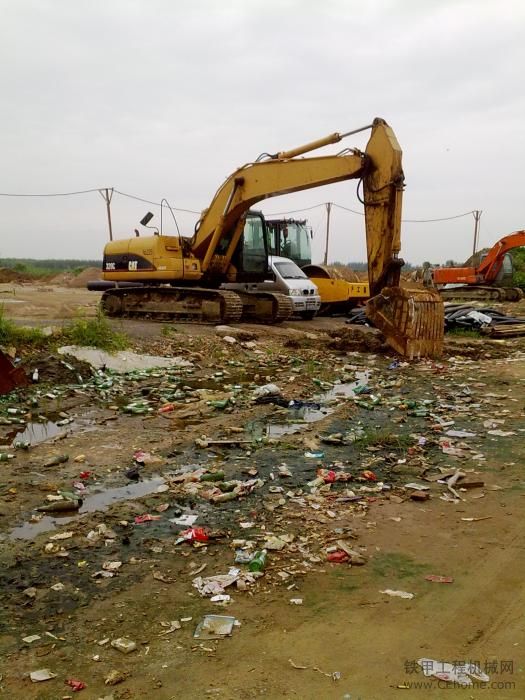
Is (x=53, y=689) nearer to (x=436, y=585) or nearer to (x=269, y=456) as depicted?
(x=436, y=585)

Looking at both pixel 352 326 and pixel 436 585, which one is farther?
pixel 352 326

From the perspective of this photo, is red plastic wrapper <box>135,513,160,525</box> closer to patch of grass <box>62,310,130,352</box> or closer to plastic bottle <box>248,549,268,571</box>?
plastic bottle <box>248,549,268,571</box>

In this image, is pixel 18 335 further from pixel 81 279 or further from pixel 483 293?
pixel 81 279

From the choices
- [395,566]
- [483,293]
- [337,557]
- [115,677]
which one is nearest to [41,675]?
[115,677]

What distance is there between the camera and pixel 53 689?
2.24 metres

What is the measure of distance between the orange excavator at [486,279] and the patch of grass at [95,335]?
17276mm

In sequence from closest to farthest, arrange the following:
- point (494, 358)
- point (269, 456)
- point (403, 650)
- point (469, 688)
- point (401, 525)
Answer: point (469, 688) → point (403, 650) → point (401, 525) → point (269, 456) → point (494, 358)

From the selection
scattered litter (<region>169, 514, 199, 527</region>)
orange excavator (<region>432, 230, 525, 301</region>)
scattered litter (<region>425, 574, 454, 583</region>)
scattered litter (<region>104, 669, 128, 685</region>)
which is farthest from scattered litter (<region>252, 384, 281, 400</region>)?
orange excavator (<region>432, 230, 525, 301</region>)

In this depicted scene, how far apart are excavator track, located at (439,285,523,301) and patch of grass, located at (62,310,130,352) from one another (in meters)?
17.6

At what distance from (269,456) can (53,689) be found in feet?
9.62

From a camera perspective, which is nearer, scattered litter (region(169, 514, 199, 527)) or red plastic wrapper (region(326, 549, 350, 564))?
red plastic wrapper (region(326, 549, 350, 564))

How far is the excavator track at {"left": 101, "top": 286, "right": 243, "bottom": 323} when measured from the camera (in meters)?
12.8

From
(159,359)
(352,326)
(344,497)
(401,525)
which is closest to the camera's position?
(401,525)

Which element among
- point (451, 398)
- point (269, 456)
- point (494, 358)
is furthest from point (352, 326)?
point (269, 456)
